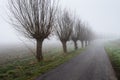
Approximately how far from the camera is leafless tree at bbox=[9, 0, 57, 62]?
17734 mm

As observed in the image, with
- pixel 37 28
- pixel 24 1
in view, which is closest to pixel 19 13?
pixel 24 1

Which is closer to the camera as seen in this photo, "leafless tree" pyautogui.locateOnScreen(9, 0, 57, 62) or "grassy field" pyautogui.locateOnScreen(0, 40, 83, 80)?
"grassy field" pyautogui.locateOnScreen(0, 40, 83, 80)

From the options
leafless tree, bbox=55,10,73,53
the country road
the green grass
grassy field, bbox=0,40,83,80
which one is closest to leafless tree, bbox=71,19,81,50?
leafless tree, bbox=55,10,73,53

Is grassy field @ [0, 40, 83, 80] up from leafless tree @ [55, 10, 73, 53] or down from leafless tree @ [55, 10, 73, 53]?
down

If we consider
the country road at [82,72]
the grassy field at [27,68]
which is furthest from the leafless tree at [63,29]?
the country road at [82,72]

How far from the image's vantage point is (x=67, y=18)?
32.7m

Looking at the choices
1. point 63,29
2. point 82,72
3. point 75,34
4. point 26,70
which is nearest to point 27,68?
point 26,70

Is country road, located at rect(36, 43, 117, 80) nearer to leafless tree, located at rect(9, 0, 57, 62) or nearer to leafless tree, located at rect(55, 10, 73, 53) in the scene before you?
leafless tree, located at rect(9, 0, 57, 62)

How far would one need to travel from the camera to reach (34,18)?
1814 centimetres

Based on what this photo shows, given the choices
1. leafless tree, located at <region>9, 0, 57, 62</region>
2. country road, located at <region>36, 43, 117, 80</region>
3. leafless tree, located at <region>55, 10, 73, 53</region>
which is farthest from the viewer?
leafless tree, located at <region>55, 10, 73, 53</region>

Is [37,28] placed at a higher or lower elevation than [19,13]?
lower

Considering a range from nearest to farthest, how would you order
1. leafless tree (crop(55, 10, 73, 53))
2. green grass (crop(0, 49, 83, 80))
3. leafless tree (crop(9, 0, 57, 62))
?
1. green grass (crop(0, 49, 83, 80))
2. leafless tree (crop(9, 0, 57, 62))
3. leafless tree (crop(55, 10, 73, 53))

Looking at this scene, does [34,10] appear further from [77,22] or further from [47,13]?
[77,22]

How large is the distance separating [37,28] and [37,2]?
115 inches
